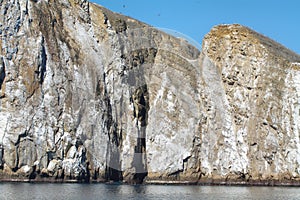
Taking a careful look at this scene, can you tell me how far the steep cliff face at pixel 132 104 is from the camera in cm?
5553

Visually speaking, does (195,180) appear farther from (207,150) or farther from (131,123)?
(131,123)

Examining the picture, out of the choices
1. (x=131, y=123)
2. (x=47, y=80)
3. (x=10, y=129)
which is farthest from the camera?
(x=131, y=123)

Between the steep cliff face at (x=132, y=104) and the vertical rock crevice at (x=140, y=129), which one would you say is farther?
the vertical rock crevice at (x=140, y=129)

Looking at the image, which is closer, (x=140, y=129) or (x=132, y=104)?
A: (x=132, y=104)

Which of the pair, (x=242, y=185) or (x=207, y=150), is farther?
(x=207, y=150)

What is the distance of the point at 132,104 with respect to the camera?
6450 cm

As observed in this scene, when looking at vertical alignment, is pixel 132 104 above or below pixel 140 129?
above

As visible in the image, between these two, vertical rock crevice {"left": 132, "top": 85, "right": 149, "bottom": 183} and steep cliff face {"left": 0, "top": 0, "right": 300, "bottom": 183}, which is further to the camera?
vertical rock crevice {"left": 132, "top": 85, "right": 149, "bottom": 183}

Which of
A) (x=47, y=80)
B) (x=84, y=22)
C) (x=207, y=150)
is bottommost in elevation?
(x=207, y=150)

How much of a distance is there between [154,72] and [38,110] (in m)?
16.6

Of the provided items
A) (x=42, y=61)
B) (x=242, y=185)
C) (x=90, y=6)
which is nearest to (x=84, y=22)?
(x=90, y=6)

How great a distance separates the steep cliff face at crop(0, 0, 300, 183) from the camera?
2186 inches

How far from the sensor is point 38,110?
56000 millimetres

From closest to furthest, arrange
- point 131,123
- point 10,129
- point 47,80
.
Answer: point 10,129 → point 47,80 → point 131,123
